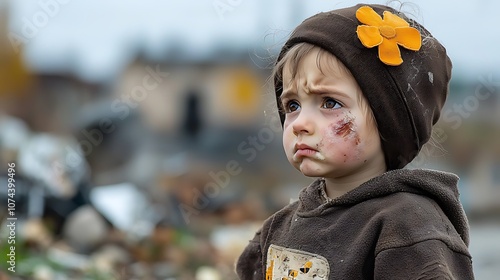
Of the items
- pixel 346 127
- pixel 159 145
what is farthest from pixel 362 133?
pixel 159 145

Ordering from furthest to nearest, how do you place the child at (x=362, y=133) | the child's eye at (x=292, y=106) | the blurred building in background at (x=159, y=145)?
1. the blurred building in background at (x=159, y=145)
2. the child's eye at (x=292, y=106)
3. the child at (x=362, y=133)

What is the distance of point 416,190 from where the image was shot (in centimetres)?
197

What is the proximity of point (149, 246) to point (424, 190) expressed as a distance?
3639mm

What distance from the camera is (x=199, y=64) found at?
249 inches

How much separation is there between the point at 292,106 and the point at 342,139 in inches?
7.1

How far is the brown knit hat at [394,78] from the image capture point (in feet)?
6.45

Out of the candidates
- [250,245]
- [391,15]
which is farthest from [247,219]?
[391,15]

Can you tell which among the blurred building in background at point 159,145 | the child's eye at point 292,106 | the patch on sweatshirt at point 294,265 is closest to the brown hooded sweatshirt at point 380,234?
the patch on sweatshirt at point 294,265

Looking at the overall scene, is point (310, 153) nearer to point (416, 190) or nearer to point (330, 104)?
point (330, 104)

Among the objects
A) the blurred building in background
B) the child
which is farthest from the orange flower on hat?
the blurred building in background

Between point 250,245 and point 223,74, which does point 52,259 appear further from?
point 250,245

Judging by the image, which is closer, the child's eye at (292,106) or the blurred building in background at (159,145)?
the child's eye at (292,106)

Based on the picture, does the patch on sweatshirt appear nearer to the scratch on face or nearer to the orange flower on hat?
the scratch on face

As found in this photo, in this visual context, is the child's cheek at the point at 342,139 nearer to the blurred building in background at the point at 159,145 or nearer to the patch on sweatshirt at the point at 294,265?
the patch on sweatshirt at the point at 294,265
